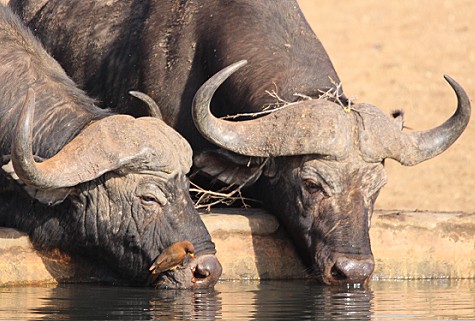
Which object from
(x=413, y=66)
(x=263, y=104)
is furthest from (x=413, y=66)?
(x=263, y=104)

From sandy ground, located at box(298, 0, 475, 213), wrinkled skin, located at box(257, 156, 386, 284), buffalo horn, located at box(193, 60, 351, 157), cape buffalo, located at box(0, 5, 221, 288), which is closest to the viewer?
cape buffalo, located at box(0, 5, 221, 288)

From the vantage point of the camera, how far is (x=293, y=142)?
11.6 m

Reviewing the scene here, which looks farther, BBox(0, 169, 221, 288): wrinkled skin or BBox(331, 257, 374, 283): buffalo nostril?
BBox(331, 257, 374, 283): buffalo nostril

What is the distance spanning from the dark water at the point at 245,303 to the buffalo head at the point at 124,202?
234 mm

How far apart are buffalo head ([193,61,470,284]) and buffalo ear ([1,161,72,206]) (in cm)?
121

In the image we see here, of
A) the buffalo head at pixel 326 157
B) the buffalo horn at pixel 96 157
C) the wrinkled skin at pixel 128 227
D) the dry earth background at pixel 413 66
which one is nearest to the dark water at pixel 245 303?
the wrinkled skin at pixel 128 227

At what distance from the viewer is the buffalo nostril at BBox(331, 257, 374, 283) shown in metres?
11.1

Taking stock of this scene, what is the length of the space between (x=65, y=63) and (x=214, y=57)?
190 cm

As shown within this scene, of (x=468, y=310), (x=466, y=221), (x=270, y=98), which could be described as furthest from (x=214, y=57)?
(x=468, y=310)

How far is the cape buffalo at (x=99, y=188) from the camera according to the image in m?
10.7

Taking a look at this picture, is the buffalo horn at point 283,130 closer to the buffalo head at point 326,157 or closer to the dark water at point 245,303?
the buffalo head at point 326,157

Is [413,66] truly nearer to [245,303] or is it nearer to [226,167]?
[226,167]

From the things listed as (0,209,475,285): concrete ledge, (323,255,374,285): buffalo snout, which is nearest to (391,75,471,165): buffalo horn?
(0,209,475,285): concrete ledge

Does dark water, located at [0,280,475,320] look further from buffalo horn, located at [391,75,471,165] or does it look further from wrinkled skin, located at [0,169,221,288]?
buffalo horn, located at [391,75,471,165]
